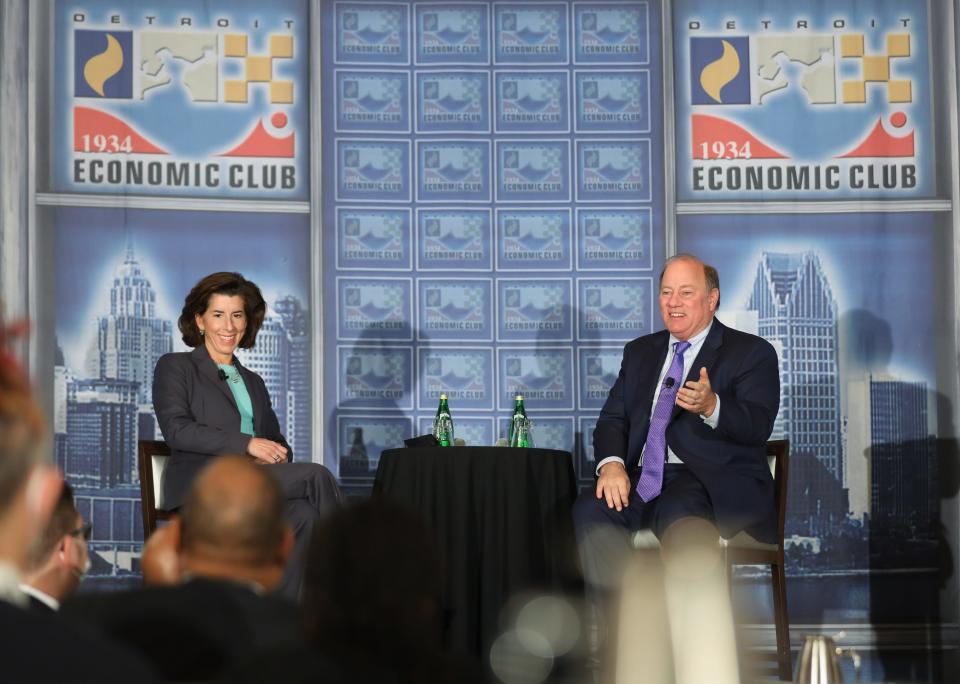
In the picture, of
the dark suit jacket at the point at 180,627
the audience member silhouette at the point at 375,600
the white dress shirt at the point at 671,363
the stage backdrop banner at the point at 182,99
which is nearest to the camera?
the audience member silhouette at the point at 375,600

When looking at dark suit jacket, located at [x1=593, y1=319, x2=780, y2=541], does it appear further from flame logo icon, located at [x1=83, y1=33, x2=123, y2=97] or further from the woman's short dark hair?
flame logo icon, located at [x1=83, y1=33, x2=123, y2=97]

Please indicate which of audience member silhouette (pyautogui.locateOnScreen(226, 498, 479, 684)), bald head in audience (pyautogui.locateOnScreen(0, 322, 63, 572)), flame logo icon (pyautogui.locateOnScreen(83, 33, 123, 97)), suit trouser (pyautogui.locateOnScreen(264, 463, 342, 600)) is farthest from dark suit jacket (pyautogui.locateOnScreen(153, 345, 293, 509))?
bald head in audience (pyautogui.locateOnScreen(0, 322, 63, 572))

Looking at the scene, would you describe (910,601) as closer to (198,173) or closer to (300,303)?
(300,303)

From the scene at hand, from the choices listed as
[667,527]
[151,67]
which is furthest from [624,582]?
[151,67]

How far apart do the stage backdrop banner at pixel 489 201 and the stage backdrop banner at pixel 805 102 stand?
20 cm

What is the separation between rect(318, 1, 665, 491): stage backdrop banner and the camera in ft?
18.2

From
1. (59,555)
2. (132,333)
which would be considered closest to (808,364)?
(132,333)

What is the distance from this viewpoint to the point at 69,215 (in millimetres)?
5395

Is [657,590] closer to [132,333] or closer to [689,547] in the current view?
[689,547]

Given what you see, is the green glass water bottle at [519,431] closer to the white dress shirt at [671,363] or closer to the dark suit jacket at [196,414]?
the white dress shirt at [671,363]

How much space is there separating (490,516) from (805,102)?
8.64 ft

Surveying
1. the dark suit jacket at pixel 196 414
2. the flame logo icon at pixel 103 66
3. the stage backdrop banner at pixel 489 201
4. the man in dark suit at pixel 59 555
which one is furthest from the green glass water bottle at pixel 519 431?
the man in dark suit at pixel 59 555

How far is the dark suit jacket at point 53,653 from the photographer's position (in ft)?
3.43

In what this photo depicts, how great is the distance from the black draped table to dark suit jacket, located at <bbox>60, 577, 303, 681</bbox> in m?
2.71
